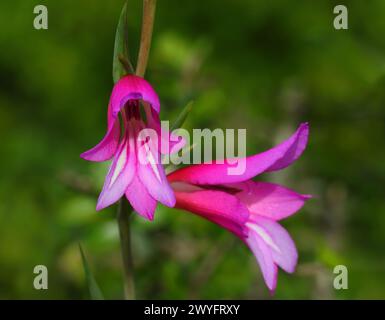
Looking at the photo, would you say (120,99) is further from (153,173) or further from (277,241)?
(277,241)

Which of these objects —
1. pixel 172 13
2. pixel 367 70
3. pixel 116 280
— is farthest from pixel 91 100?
pixel 367 70

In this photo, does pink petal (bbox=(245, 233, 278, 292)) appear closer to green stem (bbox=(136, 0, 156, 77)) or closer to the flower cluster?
the flower cluster

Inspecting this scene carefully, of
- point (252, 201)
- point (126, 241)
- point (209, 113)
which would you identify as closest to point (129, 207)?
point (126, 241)

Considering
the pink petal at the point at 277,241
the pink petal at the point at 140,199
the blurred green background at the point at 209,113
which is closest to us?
the pink petal at the point at 140,199

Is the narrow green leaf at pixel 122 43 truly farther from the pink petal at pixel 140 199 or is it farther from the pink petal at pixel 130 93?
the pink petal at pixel 140 199

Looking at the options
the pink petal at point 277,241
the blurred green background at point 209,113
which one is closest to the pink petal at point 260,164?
the pink petal at point 277,241
